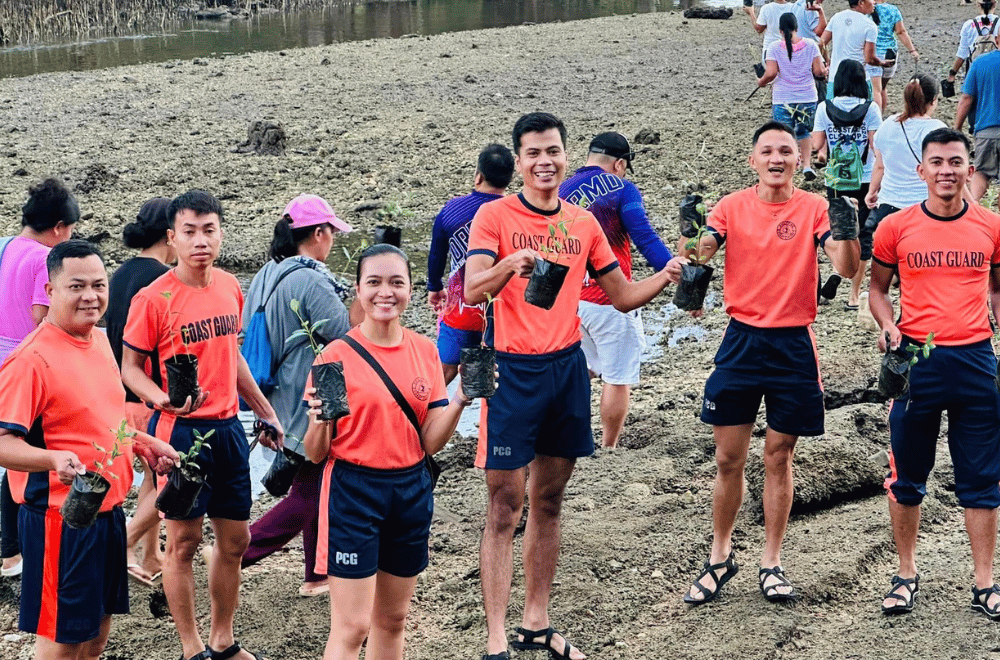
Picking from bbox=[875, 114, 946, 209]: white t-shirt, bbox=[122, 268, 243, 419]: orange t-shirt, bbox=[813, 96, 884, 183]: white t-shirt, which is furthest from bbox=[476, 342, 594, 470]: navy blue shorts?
bbox=[813, 96, 884, 183]: white t-shirt

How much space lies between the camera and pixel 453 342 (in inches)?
274

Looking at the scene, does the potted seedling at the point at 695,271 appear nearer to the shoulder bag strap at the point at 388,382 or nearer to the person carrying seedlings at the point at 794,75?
the shoulder bag strap at the point at 388,382

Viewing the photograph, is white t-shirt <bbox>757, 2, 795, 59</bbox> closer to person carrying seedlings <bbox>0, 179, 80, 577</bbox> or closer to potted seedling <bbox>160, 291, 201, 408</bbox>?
person carrying seedlings <bbox>0, 179, 80, 577</bbox>

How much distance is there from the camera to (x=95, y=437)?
4.39 metres

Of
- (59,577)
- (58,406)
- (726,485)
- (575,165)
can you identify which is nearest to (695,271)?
(726,485)

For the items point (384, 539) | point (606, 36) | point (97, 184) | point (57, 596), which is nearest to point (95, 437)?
point (57, 596)

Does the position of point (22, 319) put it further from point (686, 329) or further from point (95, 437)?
point (686, 329)

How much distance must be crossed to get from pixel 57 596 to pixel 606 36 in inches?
822

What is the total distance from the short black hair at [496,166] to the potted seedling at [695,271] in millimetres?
1351

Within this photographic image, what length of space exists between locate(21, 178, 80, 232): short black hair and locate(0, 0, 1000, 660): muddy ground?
1770mm

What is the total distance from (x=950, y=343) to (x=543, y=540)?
187cm

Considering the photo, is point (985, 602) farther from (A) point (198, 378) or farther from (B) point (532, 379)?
(A) point (198, 378)

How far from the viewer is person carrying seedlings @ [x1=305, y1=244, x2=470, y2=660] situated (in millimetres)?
4391

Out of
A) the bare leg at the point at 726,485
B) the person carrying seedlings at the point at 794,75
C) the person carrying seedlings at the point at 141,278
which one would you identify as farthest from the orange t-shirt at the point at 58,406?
the person carrying seedlings at the point at 794,75
